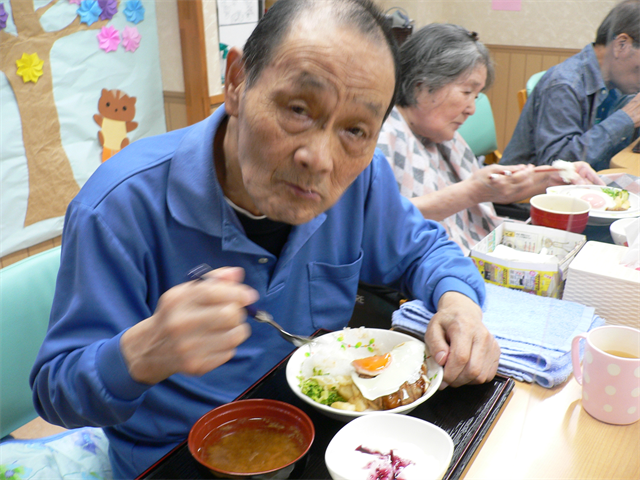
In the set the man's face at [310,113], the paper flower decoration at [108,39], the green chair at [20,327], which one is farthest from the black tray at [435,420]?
the paper flower decoration at [108,39]

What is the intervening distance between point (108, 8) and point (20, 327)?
1.76 metres

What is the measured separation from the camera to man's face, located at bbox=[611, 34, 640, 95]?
1.99 ft

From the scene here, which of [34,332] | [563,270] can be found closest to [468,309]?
[563,270]

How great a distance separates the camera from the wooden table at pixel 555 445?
702 millimetres

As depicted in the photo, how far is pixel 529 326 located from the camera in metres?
1.01

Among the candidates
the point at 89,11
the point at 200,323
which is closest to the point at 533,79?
the point at 200,323

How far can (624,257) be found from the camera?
40.5 inches

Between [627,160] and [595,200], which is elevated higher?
[627,160]

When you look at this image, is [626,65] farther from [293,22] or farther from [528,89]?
[293,22]

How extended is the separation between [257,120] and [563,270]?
0.67 meters

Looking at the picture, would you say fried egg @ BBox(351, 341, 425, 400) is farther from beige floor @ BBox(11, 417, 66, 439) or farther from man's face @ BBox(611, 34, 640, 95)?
beige floor @ BBox(11, 417, 66, 439)

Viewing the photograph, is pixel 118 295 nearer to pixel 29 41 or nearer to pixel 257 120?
pixel 257 120

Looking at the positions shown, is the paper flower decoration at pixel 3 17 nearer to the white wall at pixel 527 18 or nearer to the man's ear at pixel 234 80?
the man's ear at pixel 234 80

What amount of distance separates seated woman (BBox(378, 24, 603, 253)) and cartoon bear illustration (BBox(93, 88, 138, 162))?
131cm
